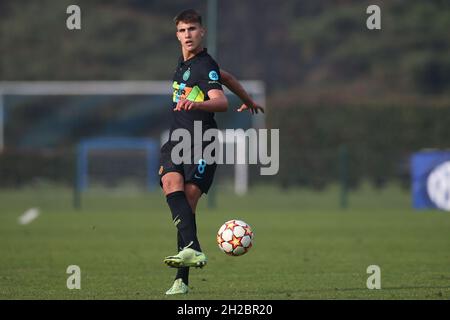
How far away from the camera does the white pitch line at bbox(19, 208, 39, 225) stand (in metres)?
20.7

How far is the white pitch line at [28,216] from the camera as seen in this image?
20.7m

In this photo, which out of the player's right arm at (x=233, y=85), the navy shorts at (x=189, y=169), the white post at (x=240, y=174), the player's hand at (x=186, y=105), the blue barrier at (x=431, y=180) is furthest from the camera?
the white post at (x=240, y=174)

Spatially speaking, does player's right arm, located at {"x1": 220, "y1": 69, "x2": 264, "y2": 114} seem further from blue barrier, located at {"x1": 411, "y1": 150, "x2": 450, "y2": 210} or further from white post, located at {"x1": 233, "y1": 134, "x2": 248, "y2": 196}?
white post, located at {"x1": 233, "y1": 134, "x2": 248, "y2": 196}

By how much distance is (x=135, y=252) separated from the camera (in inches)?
572

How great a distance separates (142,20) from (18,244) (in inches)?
1382

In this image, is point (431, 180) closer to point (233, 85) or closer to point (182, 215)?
point (233, 85)

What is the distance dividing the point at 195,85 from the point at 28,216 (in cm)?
1337

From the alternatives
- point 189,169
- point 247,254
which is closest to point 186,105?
point 189,169

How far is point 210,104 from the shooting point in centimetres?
922

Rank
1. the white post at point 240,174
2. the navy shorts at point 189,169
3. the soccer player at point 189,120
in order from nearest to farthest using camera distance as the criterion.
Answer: the soccer player at point 189,120, the navy shorts at point 189,169, the white post at point 240,174

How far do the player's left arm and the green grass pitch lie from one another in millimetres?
1601

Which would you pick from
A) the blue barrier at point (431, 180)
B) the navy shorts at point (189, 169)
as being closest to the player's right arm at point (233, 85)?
the navy shorts at point (189, 169)

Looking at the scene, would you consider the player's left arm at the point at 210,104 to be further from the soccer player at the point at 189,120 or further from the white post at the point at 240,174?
the white post at the point at 240,174

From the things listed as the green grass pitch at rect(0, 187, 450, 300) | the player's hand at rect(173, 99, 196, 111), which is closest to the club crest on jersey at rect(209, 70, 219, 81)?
the player's hand at rect(173, 99, 196, 111)
